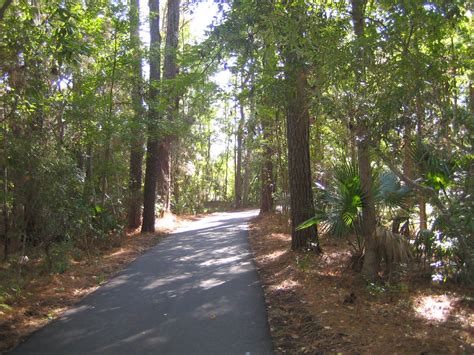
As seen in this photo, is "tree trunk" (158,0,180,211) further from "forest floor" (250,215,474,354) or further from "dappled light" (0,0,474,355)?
"forest floor" (250,215,474,354)

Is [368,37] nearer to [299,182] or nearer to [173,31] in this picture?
[299,182]

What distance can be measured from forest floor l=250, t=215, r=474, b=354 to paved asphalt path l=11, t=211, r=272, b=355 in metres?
0.37

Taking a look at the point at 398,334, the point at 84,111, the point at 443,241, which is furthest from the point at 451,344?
the point at 84,111

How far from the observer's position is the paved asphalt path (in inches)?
221

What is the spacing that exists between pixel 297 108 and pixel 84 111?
5425 millimetres

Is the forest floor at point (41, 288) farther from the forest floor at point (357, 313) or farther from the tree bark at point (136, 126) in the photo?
the tree bark at point (136, 126)

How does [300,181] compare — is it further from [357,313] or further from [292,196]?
[357,313]

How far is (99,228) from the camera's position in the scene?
13.8 metres

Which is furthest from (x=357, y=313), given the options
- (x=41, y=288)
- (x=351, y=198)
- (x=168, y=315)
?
(x=41, y=288)

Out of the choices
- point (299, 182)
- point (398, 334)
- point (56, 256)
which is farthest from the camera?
point (299, 182)

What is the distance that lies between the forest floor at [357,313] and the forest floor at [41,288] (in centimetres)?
337

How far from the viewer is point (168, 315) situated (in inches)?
271

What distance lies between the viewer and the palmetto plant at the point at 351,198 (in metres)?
8.69

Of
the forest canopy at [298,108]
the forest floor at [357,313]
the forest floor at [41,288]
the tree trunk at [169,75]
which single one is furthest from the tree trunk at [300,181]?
the forest floor at [41,288]
